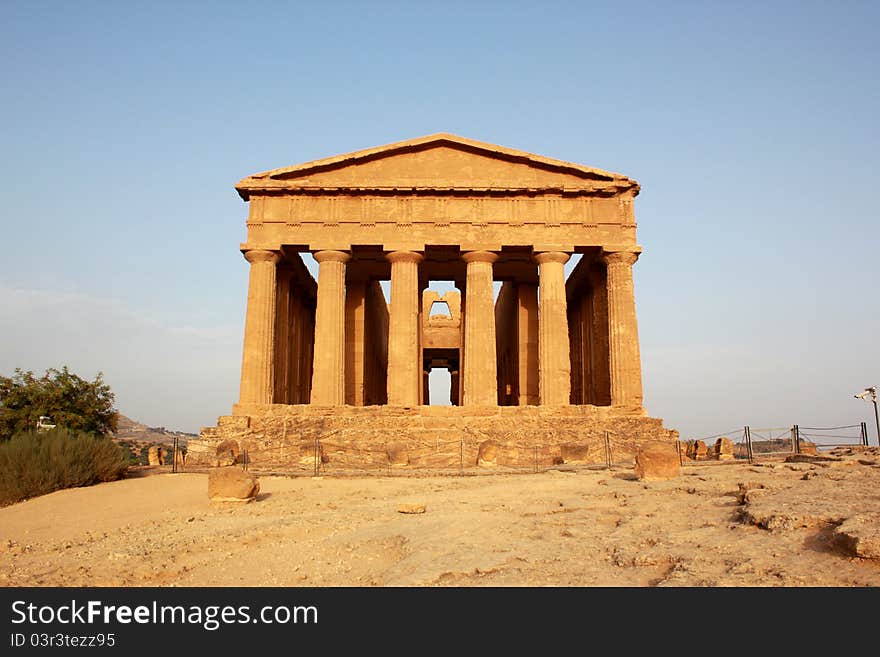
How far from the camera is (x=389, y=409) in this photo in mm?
24781

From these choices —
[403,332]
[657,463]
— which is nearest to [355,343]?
[403,332]

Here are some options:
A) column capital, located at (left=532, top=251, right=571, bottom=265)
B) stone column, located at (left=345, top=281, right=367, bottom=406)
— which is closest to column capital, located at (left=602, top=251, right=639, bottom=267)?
column capital, located at (left=532, top=251, right=571, bottom=265)

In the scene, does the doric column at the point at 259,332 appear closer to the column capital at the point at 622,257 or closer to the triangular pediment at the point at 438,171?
the triangular pediment at the point at 438,171

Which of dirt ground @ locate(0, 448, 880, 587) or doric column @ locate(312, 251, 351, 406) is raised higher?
doric column @ locate(312, 251, 351, 406)

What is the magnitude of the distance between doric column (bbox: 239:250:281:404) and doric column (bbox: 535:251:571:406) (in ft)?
34.3

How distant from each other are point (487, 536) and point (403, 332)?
1850cm

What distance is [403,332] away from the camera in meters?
26.5

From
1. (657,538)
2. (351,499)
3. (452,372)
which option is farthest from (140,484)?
(452,372)

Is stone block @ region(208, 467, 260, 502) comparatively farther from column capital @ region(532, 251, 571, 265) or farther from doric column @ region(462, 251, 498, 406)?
column capital @ region(532, 251, 571, 265)

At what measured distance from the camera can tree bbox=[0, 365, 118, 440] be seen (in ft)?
76.9

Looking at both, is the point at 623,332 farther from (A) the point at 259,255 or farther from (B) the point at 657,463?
(A) the point at 259,255

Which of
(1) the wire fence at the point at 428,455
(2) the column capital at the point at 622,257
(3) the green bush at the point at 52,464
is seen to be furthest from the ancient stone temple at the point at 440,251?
(3) the green bush at the point at 52,464

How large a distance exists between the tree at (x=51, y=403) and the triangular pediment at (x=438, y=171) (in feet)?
31.4

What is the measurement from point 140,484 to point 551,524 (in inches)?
431
